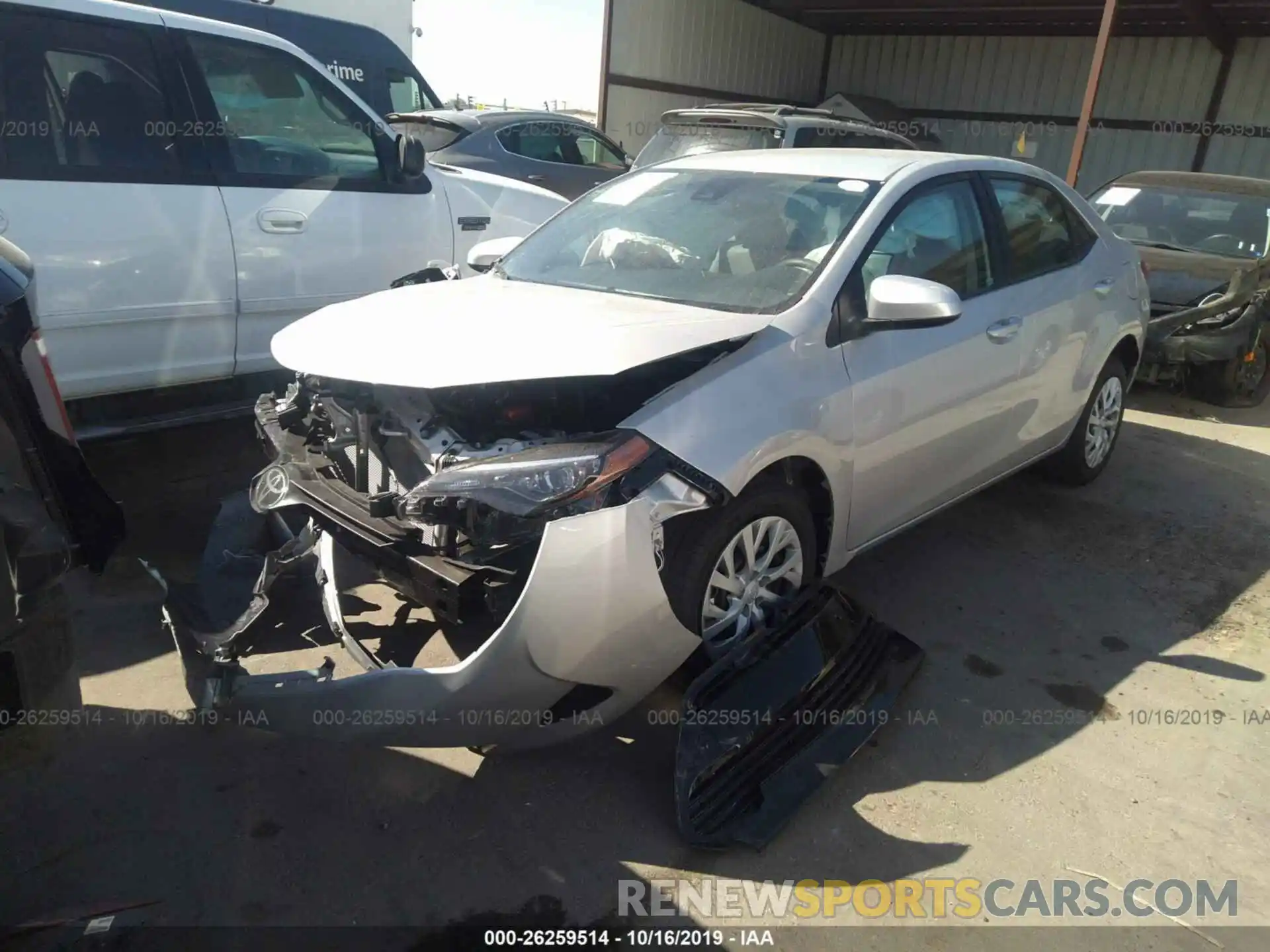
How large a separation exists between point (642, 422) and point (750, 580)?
725 mm

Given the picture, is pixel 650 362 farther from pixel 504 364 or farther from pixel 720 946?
pixel 720 946

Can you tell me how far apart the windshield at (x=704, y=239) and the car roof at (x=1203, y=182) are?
6.31 meters

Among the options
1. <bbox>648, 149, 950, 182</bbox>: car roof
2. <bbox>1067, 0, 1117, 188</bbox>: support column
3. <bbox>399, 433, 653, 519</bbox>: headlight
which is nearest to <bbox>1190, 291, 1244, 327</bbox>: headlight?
<bbox>1067, 0, 1117, 188</bbox>: support column

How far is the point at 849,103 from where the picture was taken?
1680 cm

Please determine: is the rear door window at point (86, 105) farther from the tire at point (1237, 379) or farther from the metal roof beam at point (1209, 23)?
the metal roof beam at point (1209, 23)

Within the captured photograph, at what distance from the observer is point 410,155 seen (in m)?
4.99

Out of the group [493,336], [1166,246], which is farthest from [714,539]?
[1166,246]

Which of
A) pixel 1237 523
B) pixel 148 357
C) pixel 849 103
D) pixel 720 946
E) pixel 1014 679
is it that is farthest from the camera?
pixel 849 103

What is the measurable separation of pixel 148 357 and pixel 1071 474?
468cm

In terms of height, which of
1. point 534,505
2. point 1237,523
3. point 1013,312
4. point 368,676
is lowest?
point 1237,523

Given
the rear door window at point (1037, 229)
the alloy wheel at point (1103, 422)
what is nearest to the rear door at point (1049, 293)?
the rear door window at point (1037, 229)

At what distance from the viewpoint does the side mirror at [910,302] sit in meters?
3.11

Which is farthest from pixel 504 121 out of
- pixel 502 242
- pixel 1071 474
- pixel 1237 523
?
pixel 1237 523

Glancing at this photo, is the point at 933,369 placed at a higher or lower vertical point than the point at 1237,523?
higher
